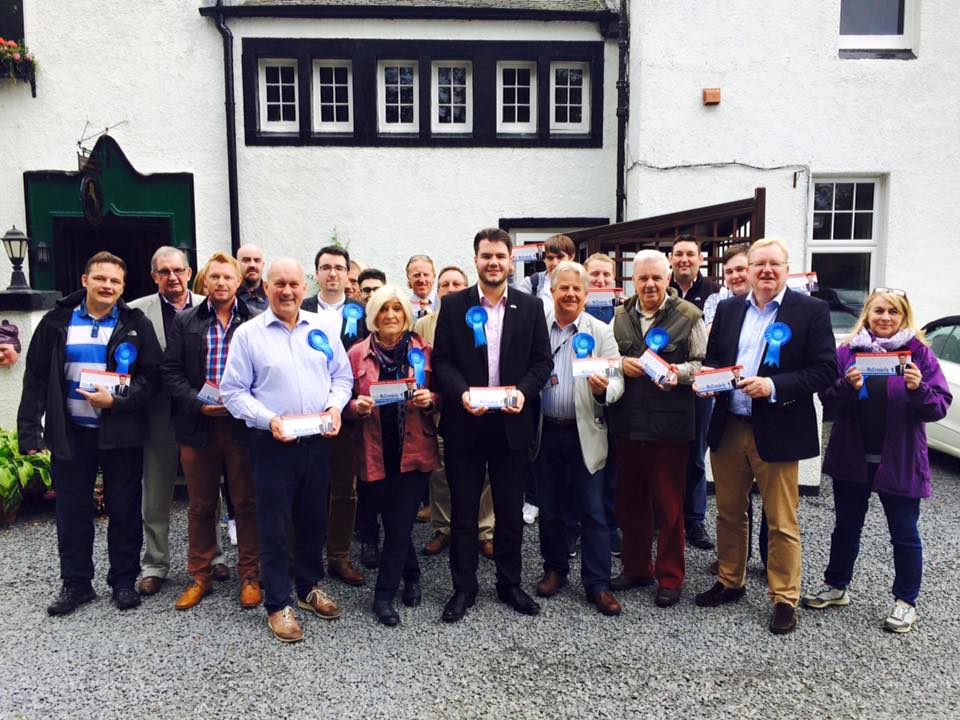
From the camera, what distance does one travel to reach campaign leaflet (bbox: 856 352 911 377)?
3.85 metres

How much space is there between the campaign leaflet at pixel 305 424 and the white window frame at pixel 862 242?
7.66 meters

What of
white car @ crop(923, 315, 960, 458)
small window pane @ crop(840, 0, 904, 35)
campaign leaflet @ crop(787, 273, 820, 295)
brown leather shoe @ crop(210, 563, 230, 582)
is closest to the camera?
brown leather shoe @ crop(210, 563, 230, 582)

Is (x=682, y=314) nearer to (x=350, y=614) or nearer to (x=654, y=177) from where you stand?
(x=350, y=614)

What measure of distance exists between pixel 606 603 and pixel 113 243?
8863 millimetres

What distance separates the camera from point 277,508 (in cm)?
397

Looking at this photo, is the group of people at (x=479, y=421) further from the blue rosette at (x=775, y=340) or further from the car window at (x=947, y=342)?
the car window at (x=947, y=342)

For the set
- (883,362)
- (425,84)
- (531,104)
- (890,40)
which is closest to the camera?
(883,362)

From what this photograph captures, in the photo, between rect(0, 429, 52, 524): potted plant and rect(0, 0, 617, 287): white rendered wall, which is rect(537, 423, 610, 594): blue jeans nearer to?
rect(0, 429, 52, 524): potted plant

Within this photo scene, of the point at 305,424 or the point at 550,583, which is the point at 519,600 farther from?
Answer: the point at 305,424

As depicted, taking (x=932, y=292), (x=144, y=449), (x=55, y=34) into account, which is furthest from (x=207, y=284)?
(x=932, y=292)

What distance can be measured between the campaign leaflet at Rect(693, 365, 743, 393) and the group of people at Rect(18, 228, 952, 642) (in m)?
0.02

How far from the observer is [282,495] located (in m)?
3.97

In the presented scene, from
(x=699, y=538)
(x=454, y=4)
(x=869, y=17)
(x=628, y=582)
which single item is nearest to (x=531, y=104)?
(x=454, y=4)

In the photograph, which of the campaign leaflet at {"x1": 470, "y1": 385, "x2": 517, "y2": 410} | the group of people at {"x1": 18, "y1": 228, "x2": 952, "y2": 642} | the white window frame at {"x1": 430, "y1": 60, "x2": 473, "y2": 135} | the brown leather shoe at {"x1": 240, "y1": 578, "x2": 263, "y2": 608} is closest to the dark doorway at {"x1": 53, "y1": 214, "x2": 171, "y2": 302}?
the white window frame at {"x1": 430, "y1": 60, "x2": 473, "y2": 135}
